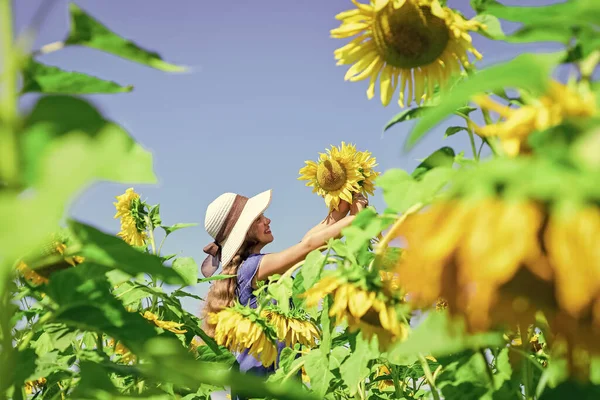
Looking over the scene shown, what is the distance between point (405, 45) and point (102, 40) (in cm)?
70

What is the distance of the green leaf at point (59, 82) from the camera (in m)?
0.54

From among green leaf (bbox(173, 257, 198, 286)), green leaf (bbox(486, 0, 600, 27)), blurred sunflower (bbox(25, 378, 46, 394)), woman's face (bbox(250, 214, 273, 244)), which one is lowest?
blurred sunflower (bbox(25, 378, 46, 394))

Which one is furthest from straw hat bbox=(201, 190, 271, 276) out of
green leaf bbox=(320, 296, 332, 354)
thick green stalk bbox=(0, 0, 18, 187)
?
thick green stalk bbox=(0, 0, 18, 187)

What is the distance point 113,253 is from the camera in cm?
53

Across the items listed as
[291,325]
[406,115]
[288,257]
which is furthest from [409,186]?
[288,257]

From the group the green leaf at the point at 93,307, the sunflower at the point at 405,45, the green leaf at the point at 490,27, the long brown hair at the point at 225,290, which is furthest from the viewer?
the long brown hair at the point at 225,290

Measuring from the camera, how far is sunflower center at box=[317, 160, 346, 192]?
3.26 m

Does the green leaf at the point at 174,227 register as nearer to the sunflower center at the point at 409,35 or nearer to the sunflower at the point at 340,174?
the sunflower at the point at 340,174

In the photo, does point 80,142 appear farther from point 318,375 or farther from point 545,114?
point 318,375

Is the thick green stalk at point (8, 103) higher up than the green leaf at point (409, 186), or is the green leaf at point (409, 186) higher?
the thick green stalk at point (8, 103)

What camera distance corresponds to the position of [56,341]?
3.84ft

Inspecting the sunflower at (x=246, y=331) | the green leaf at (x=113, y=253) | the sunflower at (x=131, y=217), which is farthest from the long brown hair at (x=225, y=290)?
the green leaf at (x=113, y=253)

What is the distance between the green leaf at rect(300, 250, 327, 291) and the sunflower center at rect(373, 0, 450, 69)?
0.53 m

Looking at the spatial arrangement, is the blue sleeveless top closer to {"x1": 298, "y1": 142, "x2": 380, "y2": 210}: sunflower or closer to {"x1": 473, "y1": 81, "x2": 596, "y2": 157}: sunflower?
{"x1": 298, "y1": 142, "x2": 380, "y2": 210}: sunflower
